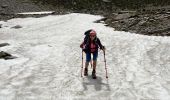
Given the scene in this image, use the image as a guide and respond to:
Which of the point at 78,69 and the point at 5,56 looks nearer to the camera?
the point at 78,69

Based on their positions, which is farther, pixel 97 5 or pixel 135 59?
pixel 97 5

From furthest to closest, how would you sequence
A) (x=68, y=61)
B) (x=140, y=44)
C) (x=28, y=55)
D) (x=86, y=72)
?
(x=140, y=44)
(x=28, y=55)
(x=68, y=61)
(x=86, y=72)

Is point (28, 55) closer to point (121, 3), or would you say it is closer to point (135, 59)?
point (135, 59)

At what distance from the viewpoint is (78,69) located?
18594 millimetres

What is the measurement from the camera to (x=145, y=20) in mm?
33375

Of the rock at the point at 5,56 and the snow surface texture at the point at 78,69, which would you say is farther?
the rock at the point at 5,56

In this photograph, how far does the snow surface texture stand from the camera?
14.5 metres

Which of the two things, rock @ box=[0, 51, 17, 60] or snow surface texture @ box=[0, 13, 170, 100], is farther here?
rock @ box=[0, 51, 17, 60]

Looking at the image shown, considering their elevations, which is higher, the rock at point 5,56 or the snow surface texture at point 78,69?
the rock at point 5,56

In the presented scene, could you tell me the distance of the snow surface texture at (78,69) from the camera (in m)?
14.5

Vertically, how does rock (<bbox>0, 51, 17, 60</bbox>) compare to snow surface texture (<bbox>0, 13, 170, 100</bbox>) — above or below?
above

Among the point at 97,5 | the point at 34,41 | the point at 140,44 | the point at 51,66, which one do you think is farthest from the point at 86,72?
the point at 97,5

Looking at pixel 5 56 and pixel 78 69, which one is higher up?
pixel 5 56

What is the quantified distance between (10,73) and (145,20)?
741 inches
